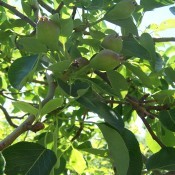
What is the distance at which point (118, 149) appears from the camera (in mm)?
905

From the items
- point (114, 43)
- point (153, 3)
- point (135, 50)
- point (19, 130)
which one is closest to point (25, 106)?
point (19, 130)

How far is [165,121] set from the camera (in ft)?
3.57

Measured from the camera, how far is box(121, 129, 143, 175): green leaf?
95 centimetres

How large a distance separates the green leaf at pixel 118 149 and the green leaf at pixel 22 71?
0.20 meters

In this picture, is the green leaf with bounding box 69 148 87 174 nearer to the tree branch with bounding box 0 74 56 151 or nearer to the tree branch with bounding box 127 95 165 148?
the tree branch with bounding box 127 95 165 148

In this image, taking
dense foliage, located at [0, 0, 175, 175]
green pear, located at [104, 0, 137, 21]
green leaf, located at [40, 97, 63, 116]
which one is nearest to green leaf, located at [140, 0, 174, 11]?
dense foliage, located at [0, 0, 175, 175]

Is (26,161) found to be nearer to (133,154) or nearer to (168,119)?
(133,154)

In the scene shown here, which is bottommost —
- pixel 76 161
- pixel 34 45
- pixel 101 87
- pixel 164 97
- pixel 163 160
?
pixel 76 161

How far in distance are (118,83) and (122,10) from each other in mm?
188

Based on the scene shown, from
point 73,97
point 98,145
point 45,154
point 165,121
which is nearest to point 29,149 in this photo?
point 45,154

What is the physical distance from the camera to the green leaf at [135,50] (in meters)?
1.08

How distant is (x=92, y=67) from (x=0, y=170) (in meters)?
0.32

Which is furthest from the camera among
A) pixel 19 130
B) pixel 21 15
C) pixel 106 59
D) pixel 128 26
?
pixel 21 15

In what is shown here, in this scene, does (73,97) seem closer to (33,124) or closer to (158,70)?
(33,124)
